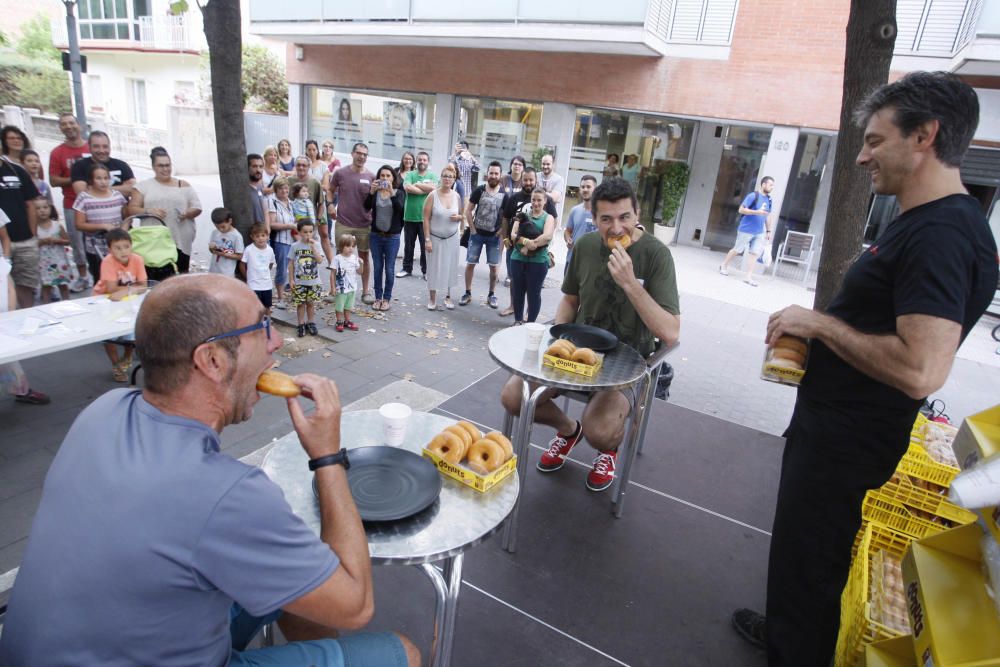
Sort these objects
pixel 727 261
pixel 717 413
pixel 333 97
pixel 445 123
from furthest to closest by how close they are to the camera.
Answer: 1. pixel 333 97
2. pixel 445 123
3. pixel 727 261
4. pixel 717 413

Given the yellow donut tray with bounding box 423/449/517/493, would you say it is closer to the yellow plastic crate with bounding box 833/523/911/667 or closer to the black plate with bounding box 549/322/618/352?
the black plate with bounding box 549/322/618/352

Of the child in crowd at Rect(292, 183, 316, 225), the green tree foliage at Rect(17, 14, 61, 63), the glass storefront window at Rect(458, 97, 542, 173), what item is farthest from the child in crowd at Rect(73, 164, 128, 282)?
the green tree foliage at Rect(17, 14, 61, 63)

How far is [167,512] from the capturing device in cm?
119

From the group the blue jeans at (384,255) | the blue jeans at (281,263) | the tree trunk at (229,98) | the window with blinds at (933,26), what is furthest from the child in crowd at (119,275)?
the window with blinds at (933,26)

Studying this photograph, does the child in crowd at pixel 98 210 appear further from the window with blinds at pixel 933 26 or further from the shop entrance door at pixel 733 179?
the window with blinds at pixel 933 26

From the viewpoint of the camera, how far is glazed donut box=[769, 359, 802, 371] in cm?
210

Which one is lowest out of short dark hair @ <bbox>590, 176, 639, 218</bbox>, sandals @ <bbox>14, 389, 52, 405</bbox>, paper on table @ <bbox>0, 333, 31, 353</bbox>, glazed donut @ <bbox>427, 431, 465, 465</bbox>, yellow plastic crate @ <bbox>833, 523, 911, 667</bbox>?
sandals @ <bbox>14, 389, 52, 405</bbox>

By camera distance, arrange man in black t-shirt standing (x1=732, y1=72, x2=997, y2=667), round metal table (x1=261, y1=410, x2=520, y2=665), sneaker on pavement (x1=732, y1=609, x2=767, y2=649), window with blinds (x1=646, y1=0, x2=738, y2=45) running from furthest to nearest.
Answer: window with blinds (x1=646, y1=0, x2=738, y2=45)
sneaker on pavement (x1=732, y1=609, x2=767, y2=649)
man in black t-shirt standing (x1=732, y1=72, x2=997, y2=667)
round metal table (x1=261, y1=410, x2=520, y2=665)

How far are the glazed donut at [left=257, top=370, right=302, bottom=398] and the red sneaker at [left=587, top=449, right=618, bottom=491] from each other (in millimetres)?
2649

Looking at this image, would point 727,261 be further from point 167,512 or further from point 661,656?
point 167,512

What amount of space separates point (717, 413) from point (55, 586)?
17.6ft

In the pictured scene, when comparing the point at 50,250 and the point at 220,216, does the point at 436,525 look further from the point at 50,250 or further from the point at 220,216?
the point at 50,250

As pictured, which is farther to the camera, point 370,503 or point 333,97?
point 333,97

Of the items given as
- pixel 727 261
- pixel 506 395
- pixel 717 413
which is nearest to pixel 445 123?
pixel 727 261
